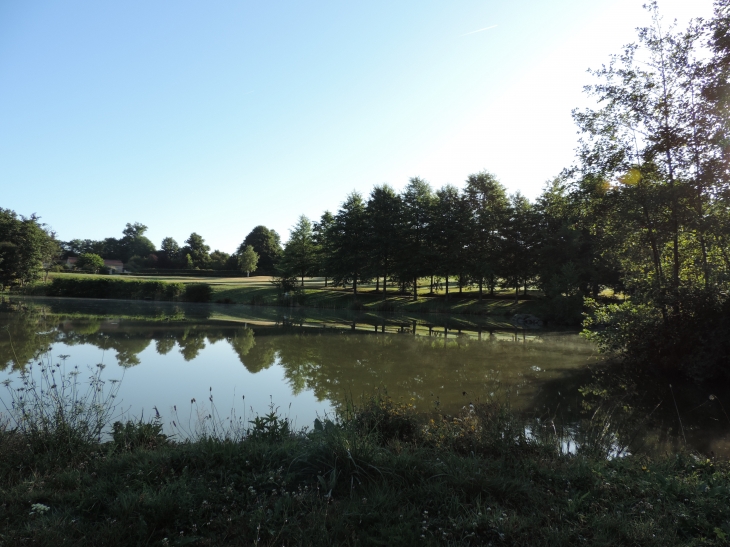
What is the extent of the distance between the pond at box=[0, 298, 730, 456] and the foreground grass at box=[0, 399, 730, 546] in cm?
204

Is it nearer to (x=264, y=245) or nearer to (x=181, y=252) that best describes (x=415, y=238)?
(x=264, y=245)

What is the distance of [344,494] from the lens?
12.3 feet

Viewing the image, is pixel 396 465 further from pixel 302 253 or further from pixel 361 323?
pixel 302 253

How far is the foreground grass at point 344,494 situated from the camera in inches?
122

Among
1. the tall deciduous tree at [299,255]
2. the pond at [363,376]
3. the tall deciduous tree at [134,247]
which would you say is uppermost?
the tall deciduous tree at [134,247]

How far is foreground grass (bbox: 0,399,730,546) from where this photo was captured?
3.10 metres

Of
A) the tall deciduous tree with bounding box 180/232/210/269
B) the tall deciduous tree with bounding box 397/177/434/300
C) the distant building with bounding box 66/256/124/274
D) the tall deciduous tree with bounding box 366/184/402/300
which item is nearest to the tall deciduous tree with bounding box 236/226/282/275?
the tall deciduous tree with bounding box 180/232/210/269

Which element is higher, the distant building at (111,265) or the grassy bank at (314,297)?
the distant building at (111,265)

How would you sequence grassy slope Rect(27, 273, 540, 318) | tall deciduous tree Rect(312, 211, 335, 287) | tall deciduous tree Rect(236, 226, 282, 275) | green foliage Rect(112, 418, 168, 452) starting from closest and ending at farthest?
green foliage Rect(112, 418, 168, 452) < grassy slope Rect(27, 273, 540, 318) < tall deciduous tree Rect(312, 211, 335, 287) < tall deciduous tree Rect(236, 226, 282, 275)

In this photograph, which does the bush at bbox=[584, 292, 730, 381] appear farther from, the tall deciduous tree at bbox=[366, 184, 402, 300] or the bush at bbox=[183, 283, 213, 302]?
the bush at bbox=[183, 283, 213, 302]

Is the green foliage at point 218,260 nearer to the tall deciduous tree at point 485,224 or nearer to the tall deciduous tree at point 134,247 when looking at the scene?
the tall deciduous tree at point 134,247

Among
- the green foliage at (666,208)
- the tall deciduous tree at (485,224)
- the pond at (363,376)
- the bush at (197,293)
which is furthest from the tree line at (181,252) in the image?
the green foliage at (666,208)

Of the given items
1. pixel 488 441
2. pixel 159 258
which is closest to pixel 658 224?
pixel 488 441

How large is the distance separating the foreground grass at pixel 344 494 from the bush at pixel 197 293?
40.4m
